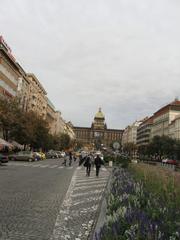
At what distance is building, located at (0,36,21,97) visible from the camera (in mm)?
66188

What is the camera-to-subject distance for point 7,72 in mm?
70250

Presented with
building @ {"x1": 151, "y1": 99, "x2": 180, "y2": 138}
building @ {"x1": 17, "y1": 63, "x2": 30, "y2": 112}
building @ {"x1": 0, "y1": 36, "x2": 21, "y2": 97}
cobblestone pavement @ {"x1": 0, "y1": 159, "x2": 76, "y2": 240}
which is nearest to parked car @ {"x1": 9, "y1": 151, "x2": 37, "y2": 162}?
building @ {"x1": 0, "y1": 36, "x2": 21, "y2": 97}

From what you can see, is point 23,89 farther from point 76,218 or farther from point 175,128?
point 76,218

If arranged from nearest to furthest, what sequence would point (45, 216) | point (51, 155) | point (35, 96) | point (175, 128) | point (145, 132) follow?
1. point (45, 216)
2. point (51, 155)
3. point (35, 96)
4. point (175, 128)
5. point (145, 132)

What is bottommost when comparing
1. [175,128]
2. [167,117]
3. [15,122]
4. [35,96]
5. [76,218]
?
[76,218]

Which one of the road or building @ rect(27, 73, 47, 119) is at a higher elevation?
building @ rect(27, 73, 47, 119)

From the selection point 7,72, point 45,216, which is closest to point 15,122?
point 7,72

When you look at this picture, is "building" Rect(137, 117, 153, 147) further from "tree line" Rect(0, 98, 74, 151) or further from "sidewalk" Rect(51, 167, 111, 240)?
"sidewalk" Rect(51, 167, 111, 240)

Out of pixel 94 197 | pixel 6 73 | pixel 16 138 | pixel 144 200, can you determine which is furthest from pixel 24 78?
pixel 144 200

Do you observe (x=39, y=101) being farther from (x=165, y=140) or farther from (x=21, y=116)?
(x=21, y=116)

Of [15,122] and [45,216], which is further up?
[15,122]

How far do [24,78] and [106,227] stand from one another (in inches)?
3557

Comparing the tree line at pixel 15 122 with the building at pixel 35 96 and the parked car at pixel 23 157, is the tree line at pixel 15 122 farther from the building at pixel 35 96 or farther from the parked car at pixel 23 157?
the building at pixel 35 96

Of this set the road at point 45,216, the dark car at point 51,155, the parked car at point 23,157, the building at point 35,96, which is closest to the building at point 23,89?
the building at point 35,96
